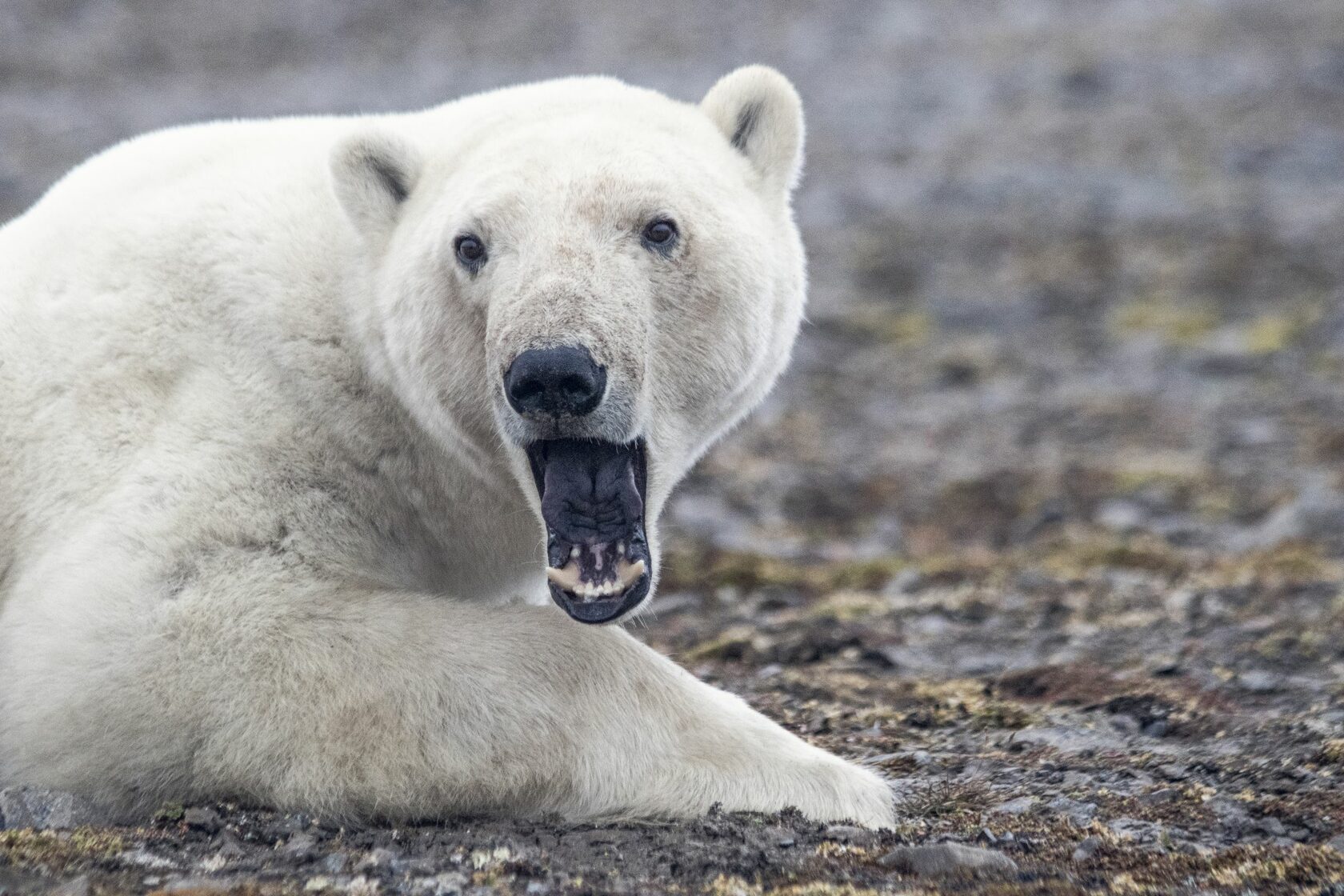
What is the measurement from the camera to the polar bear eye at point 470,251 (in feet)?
12.8

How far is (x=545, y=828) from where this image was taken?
3721mm

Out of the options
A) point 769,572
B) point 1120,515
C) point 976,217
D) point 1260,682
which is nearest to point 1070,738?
point 1260,682

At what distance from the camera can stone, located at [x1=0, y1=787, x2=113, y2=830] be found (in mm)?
3709

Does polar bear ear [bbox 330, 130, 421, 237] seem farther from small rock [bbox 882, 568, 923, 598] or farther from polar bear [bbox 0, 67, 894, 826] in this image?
small rock [bbox 882, 568, 923, 598]

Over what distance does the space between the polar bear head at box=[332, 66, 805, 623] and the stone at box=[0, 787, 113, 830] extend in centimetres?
120

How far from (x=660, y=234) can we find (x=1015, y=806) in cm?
159

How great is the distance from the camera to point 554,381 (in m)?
3.47

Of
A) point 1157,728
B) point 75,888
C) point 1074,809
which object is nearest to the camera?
point 75,888

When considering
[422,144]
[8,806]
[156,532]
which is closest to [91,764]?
[8,806]

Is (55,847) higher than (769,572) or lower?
lower

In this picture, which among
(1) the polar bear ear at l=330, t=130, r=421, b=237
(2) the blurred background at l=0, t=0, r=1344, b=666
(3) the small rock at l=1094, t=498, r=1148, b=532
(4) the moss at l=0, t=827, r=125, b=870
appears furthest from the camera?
(2) the blurred background at l=0, t=0, r=1344, b=666

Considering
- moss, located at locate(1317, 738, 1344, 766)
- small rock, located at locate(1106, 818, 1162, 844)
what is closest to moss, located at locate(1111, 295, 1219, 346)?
moss, located at locate(1317, 738, 1344, 766)

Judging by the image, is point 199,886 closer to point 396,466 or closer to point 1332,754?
point 396,466

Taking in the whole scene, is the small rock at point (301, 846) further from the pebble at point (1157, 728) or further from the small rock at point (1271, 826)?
the pebble at point (1157, 728)
